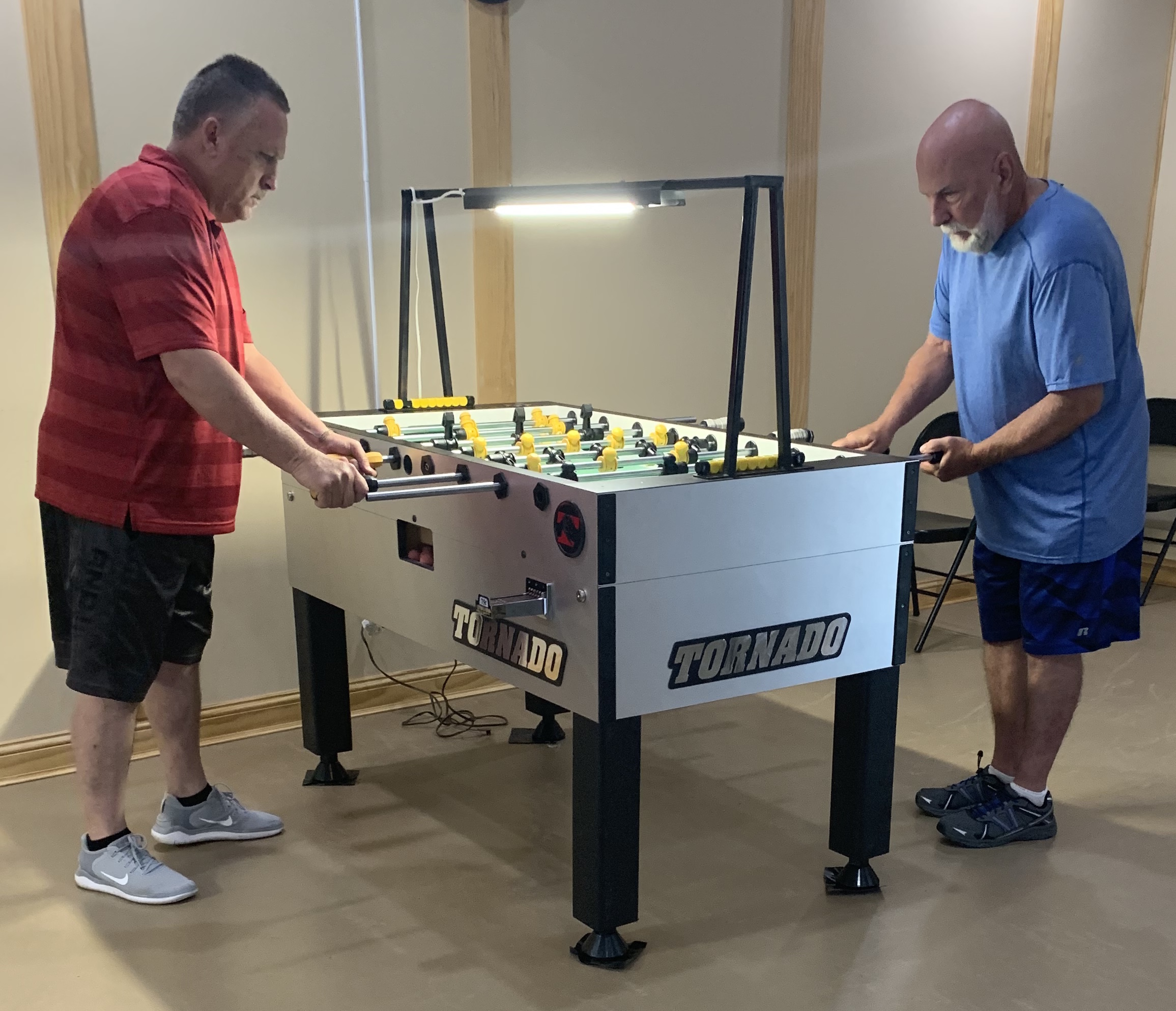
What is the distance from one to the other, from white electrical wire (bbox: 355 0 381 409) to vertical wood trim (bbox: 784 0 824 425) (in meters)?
1.35

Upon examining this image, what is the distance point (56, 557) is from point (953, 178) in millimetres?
2048

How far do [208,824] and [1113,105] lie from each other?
4488 mm

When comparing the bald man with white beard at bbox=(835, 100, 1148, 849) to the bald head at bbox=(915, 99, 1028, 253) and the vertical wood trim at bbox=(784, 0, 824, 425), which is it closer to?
the bald head at bbox=(915, 99, 1028, 253)

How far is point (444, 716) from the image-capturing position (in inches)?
134

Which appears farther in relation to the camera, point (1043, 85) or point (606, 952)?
point (1043, 85)

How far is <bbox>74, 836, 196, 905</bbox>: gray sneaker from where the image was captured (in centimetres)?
233

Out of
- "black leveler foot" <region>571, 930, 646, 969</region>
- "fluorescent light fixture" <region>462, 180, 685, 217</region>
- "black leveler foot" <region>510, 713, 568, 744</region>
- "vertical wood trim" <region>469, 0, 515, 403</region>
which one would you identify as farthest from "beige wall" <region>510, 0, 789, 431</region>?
"black leveler foot" <region>571, 930, 646, 969</region>

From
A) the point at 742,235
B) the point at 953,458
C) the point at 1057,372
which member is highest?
the point at 742,235

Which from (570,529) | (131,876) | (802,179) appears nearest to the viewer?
(570,529)

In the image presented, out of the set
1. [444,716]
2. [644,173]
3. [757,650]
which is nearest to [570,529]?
[757,650]

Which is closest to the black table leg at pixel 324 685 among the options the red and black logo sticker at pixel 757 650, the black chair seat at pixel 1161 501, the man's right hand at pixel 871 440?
the red and black logo sticker at pixel 757 650

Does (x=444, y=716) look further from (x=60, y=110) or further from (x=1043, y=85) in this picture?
(x=1043, y=85)

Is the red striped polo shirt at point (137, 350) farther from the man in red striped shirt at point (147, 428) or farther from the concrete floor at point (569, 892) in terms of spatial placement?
the concrete floor at point (569, 892)

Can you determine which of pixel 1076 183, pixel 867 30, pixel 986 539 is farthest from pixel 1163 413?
pixel 986 539
